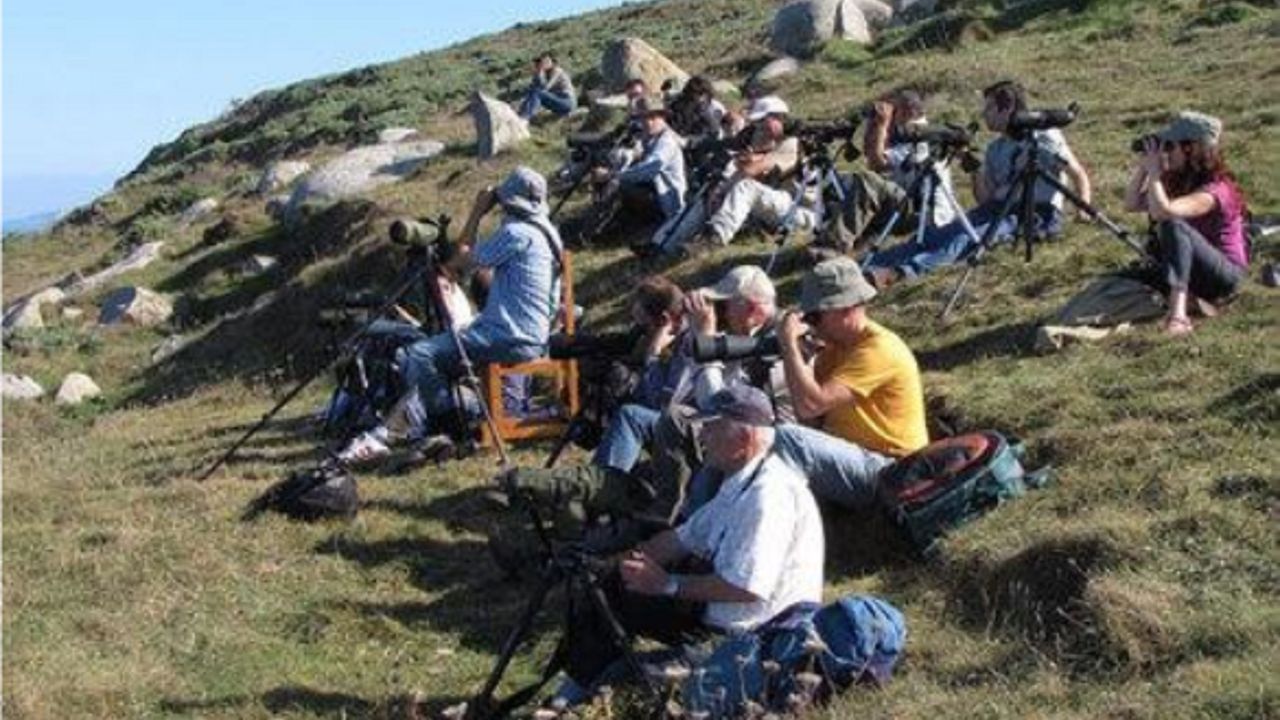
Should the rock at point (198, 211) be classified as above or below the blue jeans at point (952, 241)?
below

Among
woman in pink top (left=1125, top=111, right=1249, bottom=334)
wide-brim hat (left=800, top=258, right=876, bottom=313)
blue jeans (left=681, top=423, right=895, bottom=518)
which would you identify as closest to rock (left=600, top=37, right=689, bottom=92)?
woman in pink top (left=1125, top=111, right=1249, bottom=334)

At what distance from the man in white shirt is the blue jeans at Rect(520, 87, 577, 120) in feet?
72.4

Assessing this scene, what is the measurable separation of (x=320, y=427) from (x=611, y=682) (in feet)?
24.3

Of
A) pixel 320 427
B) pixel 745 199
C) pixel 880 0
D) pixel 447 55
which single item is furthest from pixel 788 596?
pixel 447 55

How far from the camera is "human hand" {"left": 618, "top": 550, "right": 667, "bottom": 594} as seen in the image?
6891mm

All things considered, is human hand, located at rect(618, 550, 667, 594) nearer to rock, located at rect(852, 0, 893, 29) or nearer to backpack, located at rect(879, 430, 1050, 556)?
backpack, located at rect(879, 430, 1050, 556)

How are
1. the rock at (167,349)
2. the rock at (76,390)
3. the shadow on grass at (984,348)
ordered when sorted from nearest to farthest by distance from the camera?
the shadow on grass at (984,348)
the rock at (76,390)
the rock at (167,349)

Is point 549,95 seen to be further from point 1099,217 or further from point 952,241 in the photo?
point 1099,217

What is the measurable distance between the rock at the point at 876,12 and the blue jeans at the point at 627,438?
23854mm

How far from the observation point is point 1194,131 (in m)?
10.7

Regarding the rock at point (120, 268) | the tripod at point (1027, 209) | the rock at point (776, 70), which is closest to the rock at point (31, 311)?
the rock at point (120, 268)

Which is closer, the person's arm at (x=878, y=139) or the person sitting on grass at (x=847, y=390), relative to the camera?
the person sitting on grass at (x=847, y=390)

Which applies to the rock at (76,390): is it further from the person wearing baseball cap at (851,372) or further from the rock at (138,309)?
the person wearing baseball cap at (851,372)

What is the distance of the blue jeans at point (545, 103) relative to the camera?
28.6 m
